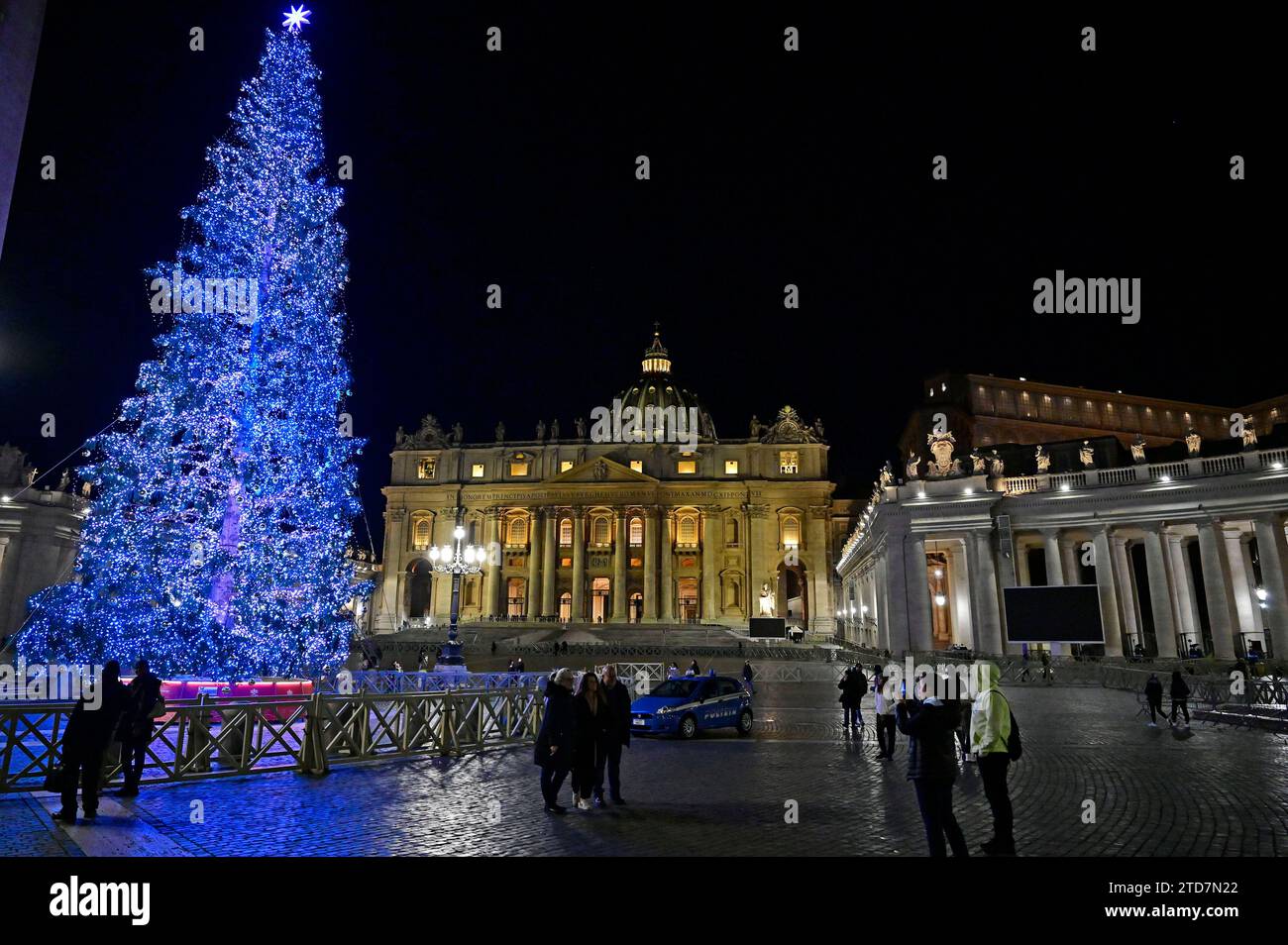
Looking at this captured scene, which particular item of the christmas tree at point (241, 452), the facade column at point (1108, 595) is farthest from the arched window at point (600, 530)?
the christmas tree at point (241, 452)

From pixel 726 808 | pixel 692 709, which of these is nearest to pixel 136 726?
pixel 726 808

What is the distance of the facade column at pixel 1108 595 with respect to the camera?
33906 millimetres

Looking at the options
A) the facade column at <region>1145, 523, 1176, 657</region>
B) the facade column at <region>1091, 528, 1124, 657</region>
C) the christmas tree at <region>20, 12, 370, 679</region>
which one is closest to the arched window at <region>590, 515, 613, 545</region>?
the facade column at <region>1091, 528, 1124, 657</region>

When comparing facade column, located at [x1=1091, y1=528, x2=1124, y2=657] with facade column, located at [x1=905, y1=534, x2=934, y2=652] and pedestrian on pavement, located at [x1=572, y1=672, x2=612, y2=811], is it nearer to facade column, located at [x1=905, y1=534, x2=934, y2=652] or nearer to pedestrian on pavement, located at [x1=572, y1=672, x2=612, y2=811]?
facade column, located at [x1=905, y1=534, x2=934, y2=652]

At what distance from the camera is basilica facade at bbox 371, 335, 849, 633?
7350cm

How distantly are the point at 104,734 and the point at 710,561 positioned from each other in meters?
68.2

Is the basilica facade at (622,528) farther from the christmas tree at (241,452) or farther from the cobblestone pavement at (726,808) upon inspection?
the cobblestone pavement at (726,808)

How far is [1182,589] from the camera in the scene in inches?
1431

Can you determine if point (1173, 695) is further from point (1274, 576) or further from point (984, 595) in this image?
point (984, 595)
